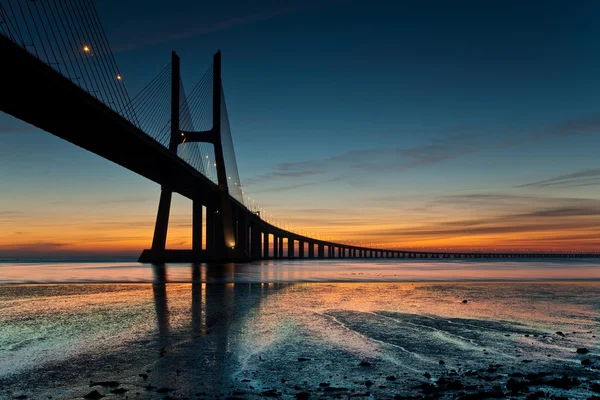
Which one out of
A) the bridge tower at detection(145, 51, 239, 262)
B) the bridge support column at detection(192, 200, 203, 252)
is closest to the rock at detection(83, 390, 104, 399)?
the bridge tower at detection(145, 51, 239, 262)

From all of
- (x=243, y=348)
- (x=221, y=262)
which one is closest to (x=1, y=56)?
(x=243, y=348)

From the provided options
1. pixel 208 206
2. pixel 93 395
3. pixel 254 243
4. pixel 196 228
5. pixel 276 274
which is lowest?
pixel 93 395

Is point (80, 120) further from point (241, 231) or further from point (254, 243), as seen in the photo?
point (254, 243)

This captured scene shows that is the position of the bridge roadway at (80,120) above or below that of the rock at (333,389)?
above

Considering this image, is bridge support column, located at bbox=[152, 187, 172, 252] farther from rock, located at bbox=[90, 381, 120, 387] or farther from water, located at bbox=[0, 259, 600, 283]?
rock, located at bbox=[90, 381, 120, 387]

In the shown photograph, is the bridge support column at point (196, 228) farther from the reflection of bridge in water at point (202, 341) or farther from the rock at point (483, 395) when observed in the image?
the rock at point (483, 395)

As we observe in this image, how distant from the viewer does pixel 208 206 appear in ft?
254

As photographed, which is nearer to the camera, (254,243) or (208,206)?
(208,206)

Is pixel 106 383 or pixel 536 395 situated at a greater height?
pixel 106 383

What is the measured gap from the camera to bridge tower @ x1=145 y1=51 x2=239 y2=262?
208 ft

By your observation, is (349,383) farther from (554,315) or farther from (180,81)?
(180,81)

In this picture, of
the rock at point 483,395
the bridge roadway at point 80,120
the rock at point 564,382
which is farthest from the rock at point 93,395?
the bridge roadway at point 80,120

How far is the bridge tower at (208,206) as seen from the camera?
2500 inches

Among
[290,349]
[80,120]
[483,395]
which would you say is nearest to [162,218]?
[80,120]
